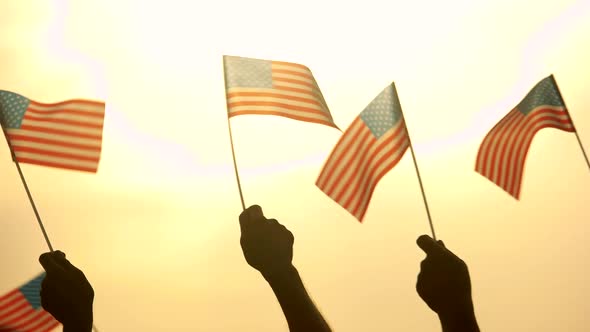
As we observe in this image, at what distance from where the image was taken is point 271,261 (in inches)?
399

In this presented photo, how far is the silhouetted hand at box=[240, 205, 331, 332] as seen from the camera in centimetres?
982

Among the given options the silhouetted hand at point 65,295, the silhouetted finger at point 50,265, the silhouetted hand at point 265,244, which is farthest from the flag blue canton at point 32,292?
the silhouetted hand at point 265,244

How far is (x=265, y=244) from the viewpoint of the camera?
33.4 feet

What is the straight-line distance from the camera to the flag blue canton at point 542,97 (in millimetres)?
14210

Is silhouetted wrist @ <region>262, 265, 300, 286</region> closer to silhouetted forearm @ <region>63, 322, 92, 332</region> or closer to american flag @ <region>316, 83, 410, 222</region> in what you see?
silhouetted forearm @ <region>63, 322, 92, 332</region>

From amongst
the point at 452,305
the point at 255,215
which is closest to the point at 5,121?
the point at 255,215

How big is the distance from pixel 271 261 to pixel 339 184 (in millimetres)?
3275

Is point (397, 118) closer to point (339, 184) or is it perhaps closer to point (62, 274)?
point (339, 184)

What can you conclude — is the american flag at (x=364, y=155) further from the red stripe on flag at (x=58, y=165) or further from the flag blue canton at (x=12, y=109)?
the flag blue canton at (x=12, y=109)

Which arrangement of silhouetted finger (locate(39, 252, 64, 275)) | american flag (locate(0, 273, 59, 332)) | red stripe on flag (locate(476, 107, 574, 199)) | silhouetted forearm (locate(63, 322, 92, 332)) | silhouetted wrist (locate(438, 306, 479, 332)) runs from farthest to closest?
american flag (locate(0, 273, 59, 332)), red stripe on flag (locate(476, 107, 574, 199)), silhouetted finger (locate(39, 252, 64, 275)), silhouetted forearm (locate(63, 322, 92, 332)), silhouetted wrist (locate(438, 306, 479, 332))

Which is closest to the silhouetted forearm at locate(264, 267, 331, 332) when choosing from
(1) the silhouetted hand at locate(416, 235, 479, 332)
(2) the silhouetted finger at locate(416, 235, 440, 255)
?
(1) the silhouetted hand at locate(416, 235, 479, 332)

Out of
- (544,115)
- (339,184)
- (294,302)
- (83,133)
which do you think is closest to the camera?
(294,302)

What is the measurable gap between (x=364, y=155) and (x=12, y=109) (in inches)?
254

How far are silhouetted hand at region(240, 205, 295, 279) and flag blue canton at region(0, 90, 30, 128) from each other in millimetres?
4860
